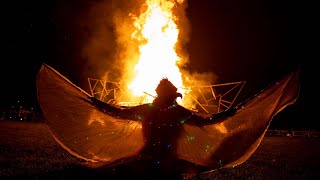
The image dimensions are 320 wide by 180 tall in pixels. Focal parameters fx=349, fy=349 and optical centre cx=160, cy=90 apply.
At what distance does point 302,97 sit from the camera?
49.3 metres

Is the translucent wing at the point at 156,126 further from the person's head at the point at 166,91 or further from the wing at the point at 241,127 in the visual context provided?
the person's head at the point at 166,91

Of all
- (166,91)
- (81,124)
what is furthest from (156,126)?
Result: (81,124)

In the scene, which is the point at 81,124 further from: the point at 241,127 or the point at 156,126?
the point at 241,127

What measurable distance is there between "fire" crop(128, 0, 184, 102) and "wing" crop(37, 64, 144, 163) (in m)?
9.03

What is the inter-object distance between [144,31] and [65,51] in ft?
95.4

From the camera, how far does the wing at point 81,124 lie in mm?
6266

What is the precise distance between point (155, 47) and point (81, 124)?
9.85 metres

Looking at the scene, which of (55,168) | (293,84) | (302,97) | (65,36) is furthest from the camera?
(302,97)

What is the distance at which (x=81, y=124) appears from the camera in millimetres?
6395

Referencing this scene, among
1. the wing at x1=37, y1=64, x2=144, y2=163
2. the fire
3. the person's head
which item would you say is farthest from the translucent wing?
the fire

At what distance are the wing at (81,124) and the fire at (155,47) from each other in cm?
903

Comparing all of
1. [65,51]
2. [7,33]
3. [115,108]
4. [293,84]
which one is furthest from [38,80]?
[7,33]

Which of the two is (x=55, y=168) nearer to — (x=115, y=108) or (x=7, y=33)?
(x=115, y=108)

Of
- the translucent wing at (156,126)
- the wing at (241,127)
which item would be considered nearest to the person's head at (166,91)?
the translucent wing at (156,126)
